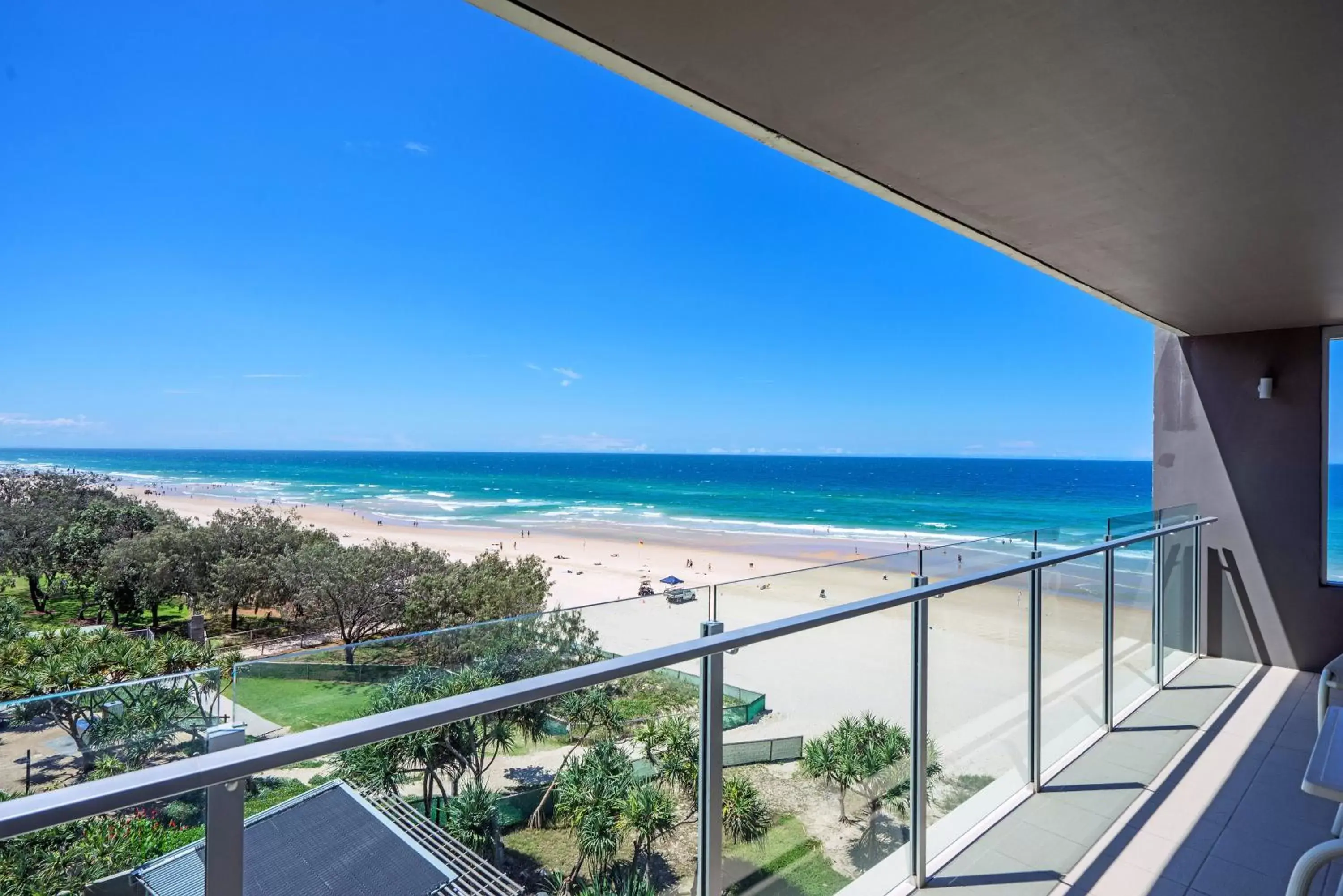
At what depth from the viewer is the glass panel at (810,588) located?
142 cm

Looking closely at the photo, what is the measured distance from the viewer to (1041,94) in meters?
1.59

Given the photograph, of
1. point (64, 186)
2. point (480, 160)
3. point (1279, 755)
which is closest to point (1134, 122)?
point (1279, 755)

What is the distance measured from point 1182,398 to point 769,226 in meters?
33.4

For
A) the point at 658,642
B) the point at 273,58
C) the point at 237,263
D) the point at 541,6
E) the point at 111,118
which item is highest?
the point at 273,58

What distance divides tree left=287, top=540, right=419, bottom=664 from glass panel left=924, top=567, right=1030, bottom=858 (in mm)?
14515

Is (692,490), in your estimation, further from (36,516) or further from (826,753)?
(826,753)

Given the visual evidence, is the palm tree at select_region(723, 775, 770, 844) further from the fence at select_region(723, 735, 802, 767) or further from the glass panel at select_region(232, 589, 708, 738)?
the glass panel at select_region(232, 589, 708, 738)

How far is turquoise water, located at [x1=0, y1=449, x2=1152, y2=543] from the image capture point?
1121 inches

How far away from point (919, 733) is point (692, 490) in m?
38.1

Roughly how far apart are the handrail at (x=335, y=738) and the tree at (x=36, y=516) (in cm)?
2070

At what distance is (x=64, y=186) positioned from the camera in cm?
3027

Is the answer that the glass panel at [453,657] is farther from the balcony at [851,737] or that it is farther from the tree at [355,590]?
the tree at [355,590]

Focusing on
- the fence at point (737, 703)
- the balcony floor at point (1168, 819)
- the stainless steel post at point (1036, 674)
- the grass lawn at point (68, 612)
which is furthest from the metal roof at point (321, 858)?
the grass lawn at point (68, 612)

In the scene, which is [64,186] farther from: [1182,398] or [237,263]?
[1182,398]
